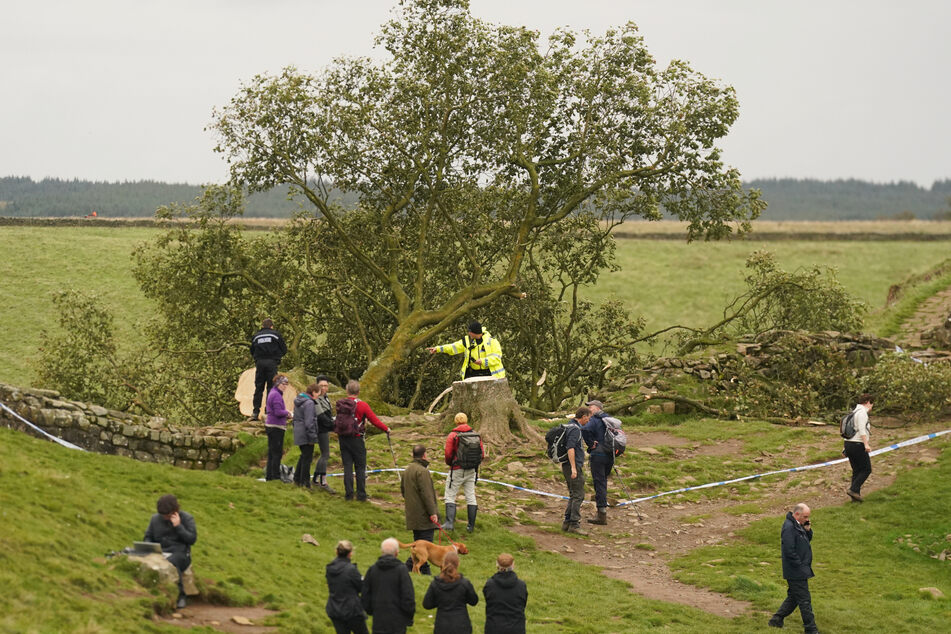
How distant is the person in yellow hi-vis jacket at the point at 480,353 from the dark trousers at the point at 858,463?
291 inches

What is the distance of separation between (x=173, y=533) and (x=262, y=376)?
10261 millimetres

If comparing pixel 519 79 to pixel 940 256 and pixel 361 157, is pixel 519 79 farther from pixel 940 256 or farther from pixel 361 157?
pixel 940 256

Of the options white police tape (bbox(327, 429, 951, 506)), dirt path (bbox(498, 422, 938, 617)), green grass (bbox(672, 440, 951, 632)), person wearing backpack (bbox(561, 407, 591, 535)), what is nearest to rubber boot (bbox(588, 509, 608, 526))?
dirt path (bbox(498, 422, 938, 617))

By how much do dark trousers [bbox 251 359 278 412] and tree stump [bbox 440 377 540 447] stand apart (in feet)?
13.3

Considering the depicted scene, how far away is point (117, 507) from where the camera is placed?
14734 mm

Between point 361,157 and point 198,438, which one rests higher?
point 361,157

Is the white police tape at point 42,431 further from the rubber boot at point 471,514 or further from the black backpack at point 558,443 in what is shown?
the black backpack at point 558,443

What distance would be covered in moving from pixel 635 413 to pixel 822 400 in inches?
215

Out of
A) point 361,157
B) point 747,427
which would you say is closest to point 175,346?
point 361,157

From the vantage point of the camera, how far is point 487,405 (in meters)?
23.5

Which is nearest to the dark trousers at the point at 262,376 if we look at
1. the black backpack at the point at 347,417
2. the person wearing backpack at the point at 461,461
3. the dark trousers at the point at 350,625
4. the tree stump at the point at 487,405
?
the tree stump at the point at 487,405

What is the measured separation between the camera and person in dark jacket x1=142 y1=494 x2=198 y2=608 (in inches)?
496

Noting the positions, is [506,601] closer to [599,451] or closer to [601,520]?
[599,451]

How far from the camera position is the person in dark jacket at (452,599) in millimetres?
11719
